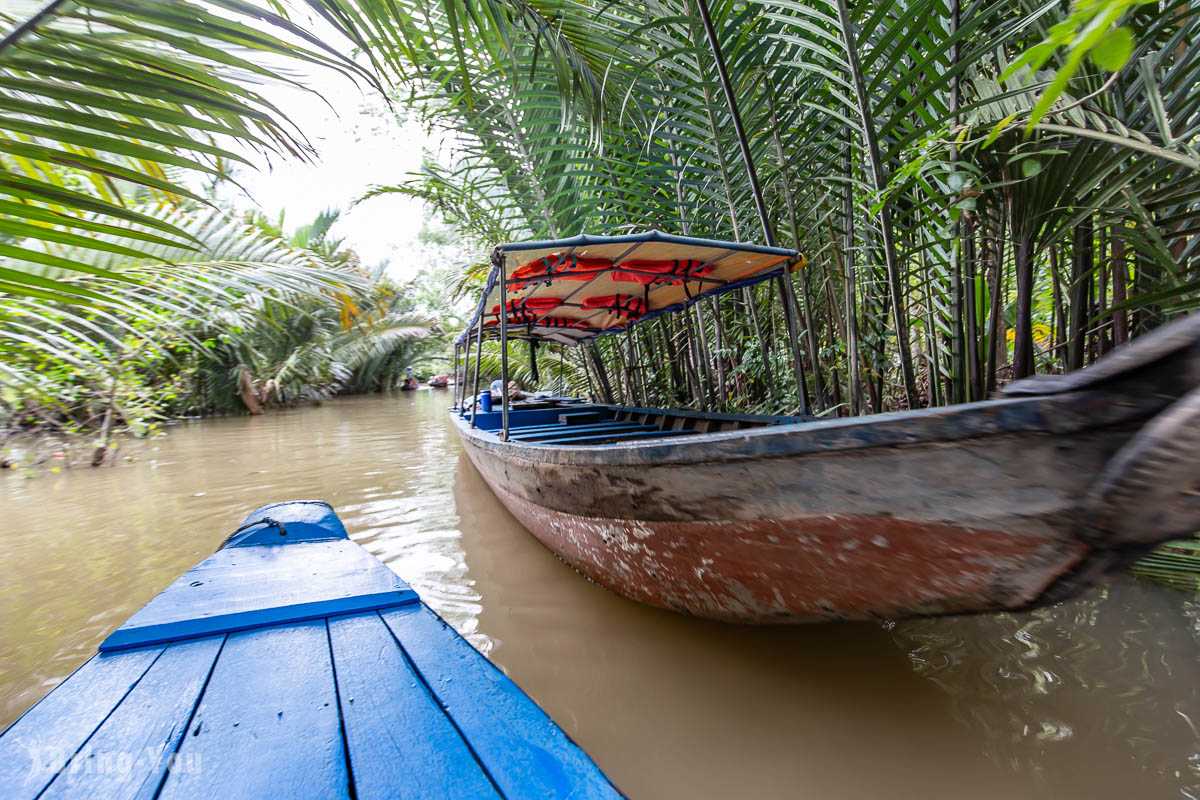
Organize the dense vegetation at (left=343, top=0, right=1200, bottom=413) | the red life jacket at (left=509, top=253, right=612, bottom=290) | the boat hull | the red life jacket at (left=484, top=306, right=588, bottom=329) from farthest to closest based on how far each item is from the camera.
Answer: the red life jacket at (left=484, top=306, right=588, bottom=329) → the red life jacket at (left=509, top=253, right=612, bottom=290) → the dense vegetation at (left=343, top=0, right=1200, bottom=413) → the boat hull

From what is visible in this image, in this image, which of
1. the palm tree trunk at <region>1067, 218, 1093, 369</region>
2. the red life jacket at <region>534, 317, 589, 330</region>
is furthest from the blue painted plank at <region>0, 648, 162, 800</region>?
the red life jacket at <region>534, 317, 589, 330</region>

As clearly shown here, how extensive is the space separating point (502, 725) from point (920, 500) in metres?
0.98

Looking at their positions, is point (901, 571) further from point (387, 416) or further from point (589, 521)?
point (387, 416)

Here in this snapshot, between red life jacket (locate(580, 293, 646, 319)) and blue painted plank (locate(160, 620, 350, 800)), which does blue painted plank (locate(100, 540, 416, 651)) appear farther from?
red life jacket (locate(580, 293, 646, 319))

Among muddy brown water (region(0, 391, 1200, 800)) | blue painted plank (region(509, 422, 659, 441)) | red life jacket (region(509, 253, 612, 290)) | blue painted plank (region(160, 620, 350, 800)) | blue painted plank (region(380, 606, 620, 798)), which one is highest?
red life jacket (region(509, 253, 612, 290))

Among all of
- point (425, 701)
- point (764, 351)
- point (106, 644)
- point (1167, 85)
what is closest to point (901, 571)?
point (425, 701)

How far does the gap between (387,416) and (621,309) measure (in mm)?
9650

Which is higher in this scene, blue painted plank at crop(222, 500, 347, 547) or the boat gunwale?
the boat gunwale

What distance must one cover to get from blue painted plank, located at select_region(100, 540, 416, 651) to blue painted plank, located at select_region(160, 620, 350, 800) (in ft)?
0.38

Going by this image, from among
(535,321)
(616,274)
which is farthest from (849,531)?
(535,321)

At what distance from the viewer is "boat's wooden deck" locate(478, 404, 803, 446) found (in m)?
3.41

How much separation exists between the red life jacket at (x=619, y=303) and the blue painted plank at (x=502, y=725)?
3123 millimetres

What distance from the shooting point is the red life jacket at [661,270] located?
3078mm

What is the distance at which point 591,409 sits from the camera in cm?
557
